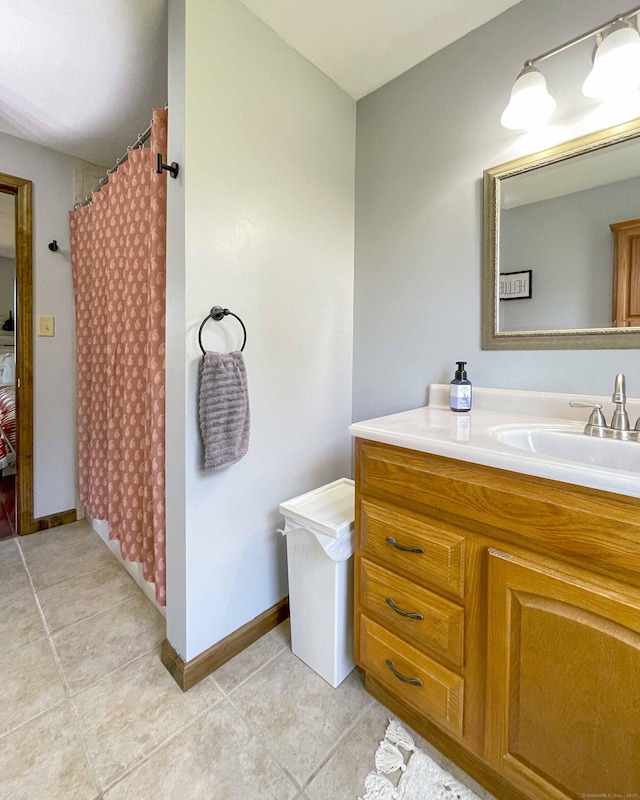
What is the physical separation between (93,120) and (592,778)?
2.84 m

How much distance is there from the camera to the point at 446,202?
1.36 metres

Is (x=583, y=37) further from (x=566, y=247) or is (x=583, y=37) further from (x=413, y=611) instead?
(x=413, y=611)

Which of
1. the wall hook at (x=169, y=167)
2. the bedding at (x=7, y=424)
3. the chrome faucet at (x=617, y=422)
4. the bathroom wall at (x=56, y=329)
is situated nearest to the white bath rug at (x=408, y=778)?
the chrome faucet at (x=617, y=422)

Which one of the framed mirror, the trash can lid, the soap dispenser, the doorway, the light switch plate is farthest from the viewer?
the light switch plate

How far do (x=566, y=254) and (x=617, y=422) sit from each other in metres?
0.55

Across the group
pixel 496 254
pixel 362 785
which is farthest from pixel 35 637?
pixel 496 254

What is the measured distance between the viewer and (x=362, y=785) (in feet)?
2.99

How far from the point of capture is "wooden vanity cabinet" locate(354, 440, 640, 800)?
647mm

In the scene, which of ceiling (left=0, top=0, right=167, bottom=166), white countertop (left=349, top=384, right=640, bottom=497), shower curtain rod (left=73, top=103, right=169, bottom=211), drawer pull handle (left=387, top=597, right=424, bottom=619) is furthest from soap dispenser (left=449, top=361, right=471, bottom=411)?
ceiling (left=0, top=0, right=167, bottom=166)

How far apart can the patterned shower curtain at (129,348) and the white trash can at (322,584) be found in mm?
489

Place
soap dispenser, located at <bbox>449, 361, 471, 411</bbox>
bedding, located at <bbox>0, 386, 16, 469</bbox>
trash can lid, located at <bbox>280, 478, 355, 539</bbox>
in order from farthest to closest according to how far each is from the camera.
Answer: bedding, located at <bbox>0, 386, 16, 469</bbox> → soap dispenser, located at <bbox>449, 361, 471, 411</bbox> → trash can lid, located at <bbox>280, 478, 355, 539</bbox>

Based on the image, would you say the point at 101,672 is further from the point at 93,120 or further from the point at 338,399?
the point at 93,120

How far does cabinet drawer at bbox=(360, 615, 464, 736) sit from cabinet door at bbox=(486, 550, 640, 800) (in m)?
0.09

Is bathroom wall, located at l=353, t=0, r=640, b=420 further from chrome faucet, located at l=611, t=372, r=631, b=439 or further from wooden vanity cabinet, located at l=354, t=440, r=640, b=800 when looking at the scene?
wooden vanity cabinet, located at l=354, t=440, r=640, b=800
